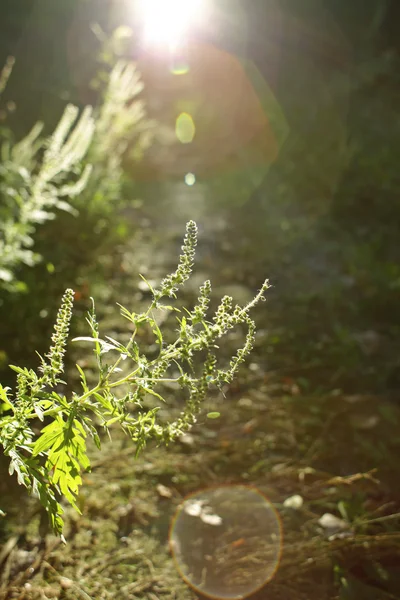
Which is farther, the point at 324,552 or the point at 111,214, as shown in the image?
the point at 111,214

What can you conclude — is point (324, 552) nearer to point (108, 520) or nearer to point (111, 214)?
Result: point (108, 520)

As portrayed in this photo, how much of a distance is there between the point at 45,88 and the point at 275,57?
5.04 m

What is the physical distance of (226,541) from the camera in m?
2.26

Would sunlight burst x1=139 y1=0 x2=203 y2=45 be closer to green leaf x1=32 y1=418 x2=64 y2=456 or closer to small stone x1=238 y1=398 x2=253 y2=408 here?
small stone x1=238 y1=398 x2=253 y2=408

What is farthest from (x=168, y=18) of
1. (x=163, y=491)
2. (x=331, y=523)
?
(x=331, y=523)

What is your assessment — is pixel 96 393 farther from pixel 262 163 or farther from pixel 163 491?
pixel 262 163

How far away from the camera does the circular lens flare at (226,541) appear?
2.07 metres

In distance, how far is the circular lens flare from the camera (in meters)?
2.07

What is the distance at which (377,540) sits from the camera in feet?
7.06

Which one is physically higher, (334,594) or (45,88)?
(45,88)

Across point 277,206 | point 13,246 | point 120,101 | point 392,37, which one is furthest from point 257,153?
point 13,246

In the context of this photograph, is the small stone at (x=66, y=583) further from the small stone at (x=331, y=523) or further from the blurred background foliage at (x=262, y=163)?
the blurred background foliage at (x=262, y=163)

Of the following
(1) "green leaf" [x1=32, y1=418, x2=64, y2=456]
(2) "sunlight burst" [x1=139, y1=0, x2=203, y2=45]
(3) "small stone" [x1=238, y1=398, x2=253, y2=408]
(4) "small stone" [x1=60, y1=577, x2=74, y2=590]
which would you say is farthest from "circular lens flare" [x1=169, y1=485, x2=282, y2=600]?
(2) "sunlight burst" [x1=139, y1=0, x2=203, y2=45]

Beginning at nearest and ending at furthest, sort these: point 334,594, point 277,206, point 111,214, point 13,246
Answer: point 334,594 < point 13,246 < point 111,214 < point 277,206
